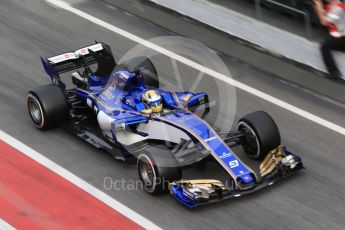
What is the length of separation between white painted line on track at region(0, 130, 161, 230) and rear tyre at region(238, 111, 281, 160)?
1.96 metres

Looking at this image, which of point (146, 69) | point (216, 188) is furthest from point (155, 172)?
point (146, 69)

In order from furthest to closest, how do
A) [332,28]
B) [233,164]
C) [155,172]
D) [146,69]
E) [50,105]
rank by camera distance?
1. [332,28]
2. [146,69]
3. [50,105]
4. [233,164]
5. [155,172]

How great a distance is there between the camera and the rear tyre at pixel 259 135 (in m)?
10.9

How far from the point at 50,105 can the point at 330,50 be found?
5.15 m

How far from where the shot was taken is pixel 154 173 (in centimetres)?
1016

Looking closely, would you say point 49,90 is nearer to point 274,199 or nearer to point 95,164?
point 95,164

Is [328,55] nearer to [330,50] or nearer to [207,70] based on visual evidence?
[330,50]

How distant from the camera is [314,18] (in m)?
14.3

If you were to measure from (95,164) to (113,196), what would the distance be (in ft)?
2.80

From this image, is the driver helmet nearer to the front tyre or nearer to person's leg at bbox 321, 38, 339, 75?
the front tyre

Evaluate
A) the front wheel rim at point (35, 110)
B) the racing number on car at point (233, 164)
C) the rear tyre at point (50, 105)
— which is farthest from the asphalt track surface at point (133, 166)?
the racing number on car at point (233, 164)

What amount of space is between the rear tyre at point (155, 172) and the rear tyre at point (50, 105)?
6.33 feet

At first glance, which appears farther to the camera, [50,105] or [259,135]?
[50,105]

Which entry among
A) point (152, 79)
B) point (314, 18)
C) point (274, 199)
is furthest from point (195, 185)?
point (314, 18)
